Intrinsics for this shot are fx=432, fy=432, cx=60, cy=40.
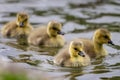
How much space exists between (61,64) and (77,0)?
5.89m

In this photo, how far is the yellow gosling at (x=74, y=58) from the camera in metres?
6.62

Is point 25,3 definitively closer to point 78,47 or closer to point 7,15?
point 7,15

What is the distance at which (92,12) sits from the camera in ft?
36.0

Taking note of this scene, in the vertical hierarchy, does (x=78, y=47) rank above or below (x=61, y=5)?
below

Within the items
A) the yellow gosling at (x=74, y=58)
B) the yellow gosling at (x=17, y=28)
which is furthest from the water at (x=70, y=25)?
the yellow gosling at (x=17, y=28)

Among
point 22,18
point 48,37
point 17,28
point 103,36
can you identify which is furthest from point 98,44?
point 17,28

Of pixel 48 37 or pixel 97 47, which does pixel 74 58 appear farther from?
pixel 48 37

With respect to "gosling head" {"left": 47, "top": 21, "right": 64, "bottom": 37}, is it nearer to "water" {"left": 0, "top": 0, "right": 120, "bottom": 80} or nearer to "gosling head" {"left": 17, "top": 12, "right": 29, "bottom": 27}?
"water" {"left": 0, "top": 0, "right": 120, "bottom": 80}

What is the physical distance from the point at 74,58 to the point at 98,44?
1060mm

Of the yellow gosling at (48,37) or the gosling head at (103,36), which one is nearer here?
the gosling head at (103,36)

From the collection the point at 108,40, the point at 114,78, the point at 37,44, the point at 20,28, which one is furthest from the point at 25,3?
the point at 114,78

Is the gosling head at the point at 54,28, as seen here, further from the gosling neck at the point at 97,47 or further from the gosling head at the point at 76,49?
the gosling head at the point at 76,49

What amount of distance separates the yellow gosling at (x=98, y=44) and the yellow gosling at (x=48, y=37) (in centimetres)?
84

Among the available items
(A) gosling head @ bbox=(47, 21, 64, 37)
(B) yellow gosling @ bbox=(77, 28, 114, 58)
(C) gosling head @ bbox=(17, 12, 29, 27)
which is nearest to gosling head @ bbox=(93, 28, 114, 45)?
(B) yellow gosling @ bbox=(77, 28, 114, 58)
